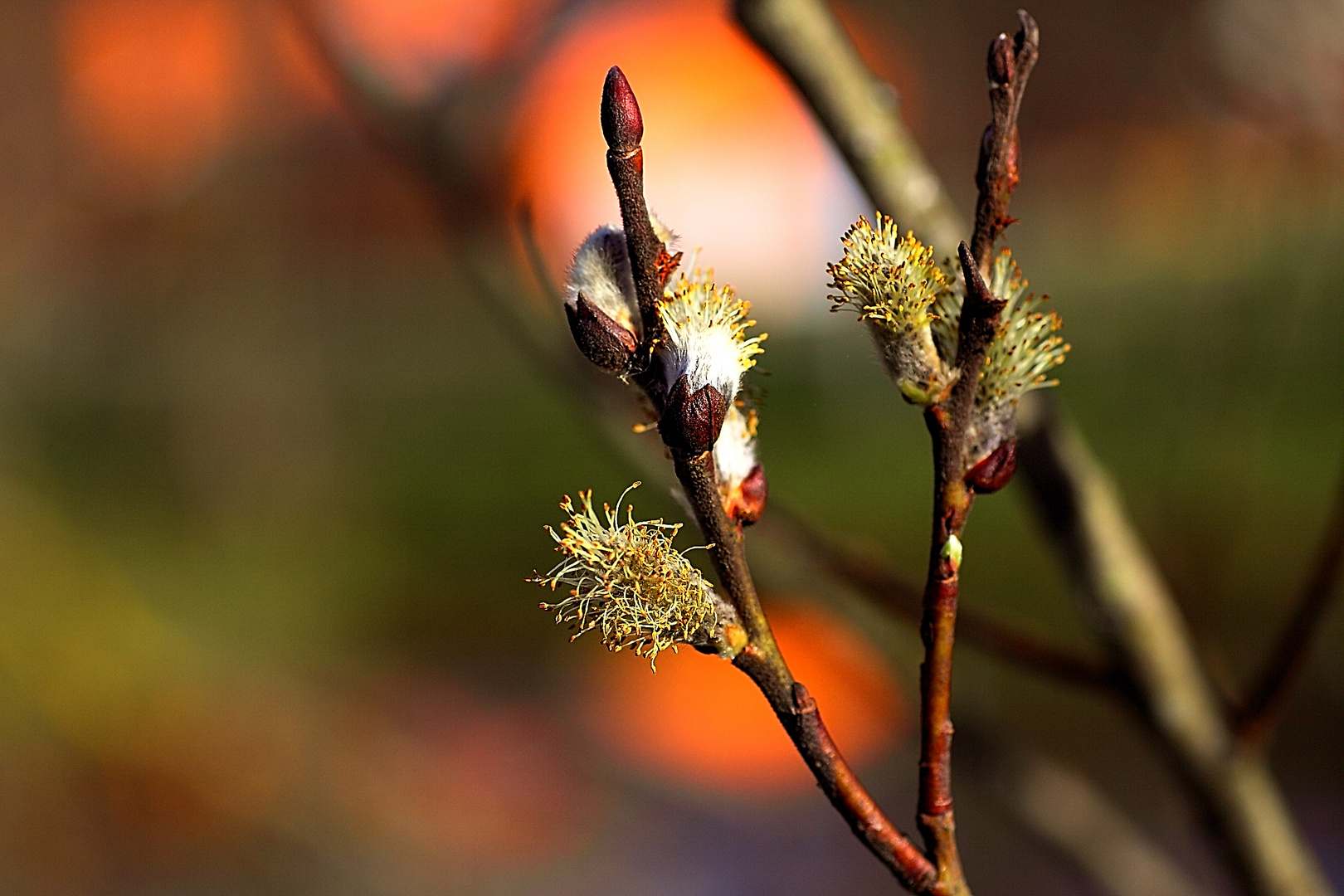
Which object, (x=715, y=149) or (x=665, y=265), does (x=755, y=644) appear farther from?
(x=715, y=149)

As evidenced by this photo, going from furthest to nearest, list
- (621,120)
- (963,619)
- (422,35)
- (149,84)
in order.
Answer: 1. (149,84)
2. (422,35)
3. (963,619)
4. (621,120)

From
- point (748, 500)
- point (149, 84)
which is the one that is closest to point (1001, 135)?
point (748, 500)

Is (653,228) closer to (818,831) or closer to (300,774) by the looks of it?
(818,831)

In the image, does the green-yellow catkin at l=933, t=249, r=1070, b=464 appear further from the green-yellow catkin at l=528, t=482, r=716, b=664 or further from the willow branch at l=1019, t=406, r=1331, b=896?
the willow branch at l=1019, t=406, r=1331, b=896

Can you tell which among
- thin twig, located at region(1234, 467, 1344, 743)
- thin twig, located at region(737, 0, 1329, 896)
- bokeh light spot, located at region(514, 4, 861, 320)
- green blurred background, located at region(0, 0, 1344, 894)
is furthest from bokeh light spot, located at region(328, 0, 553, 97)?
bokeh light spot, located at region(514, 4, 861, 320)

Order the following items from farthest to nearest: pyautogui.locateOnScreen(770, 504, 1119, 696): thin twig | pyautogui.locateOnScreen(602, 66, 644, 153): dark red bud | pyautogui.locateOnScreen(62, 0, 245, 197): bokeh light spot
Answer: pyautogui.locateOnScreen(62, 0, 245, 197): bokeh light spot < pyautogui.locateOnScreen(770, 504, 1119, 696): thin twig < pyautogui.locateOnScreen(602, 66, 644, 153): dark red bud

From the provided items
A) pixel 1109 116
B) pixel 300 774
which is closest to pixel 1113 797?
pixel 300 774
